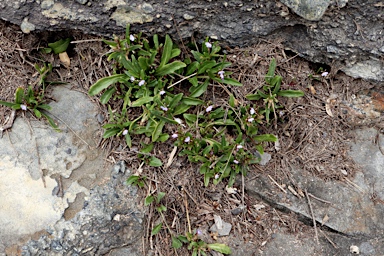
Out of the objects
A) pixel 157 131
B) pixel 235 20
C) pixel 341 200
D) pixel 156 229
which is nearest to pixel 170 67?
pixel 157 131

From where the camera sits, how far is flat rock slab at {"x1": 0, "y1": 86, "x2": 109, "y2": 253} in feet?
9.57

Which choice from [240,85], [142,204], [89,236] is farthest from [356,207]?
[89,236]

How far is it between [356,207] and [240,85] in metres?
1.49

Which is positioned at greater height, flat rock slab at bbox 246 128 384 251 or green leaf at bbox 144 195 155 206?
green leaf at bbox 144 195 155 206

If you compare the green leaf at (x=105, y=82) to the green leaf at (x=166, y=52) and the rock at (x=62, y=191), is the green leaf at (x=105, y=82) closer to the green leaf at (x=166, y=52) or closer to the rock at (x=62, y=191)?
the rock at (x=62, y=191)

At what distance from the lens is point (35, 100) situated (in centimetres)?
314

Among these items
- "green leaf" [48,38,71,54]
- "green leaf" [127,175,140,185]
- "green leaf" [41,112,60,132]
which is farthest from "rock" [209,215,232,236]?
"green leaf" [48,38,71,54]

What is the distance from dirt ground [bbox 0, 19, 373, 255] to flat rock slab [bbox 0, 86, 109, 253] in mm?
138

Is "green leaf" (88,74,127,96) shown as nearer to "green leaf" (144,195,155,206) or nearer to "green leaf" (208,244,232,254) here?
"green leaf" (144,195,155,206)

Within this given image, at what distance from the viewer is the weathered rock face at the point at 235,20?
3.10m

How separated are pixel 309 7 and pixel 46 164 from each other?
8.14 feet

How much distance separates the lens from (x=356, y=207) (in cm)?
338

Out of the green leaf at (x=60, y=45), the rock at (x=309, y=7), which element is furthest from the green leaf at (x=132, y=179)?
the rock at (x=309, y=7)

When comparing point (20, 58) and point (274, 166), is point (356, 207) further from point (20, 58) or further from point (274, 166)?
point (20, 58)
